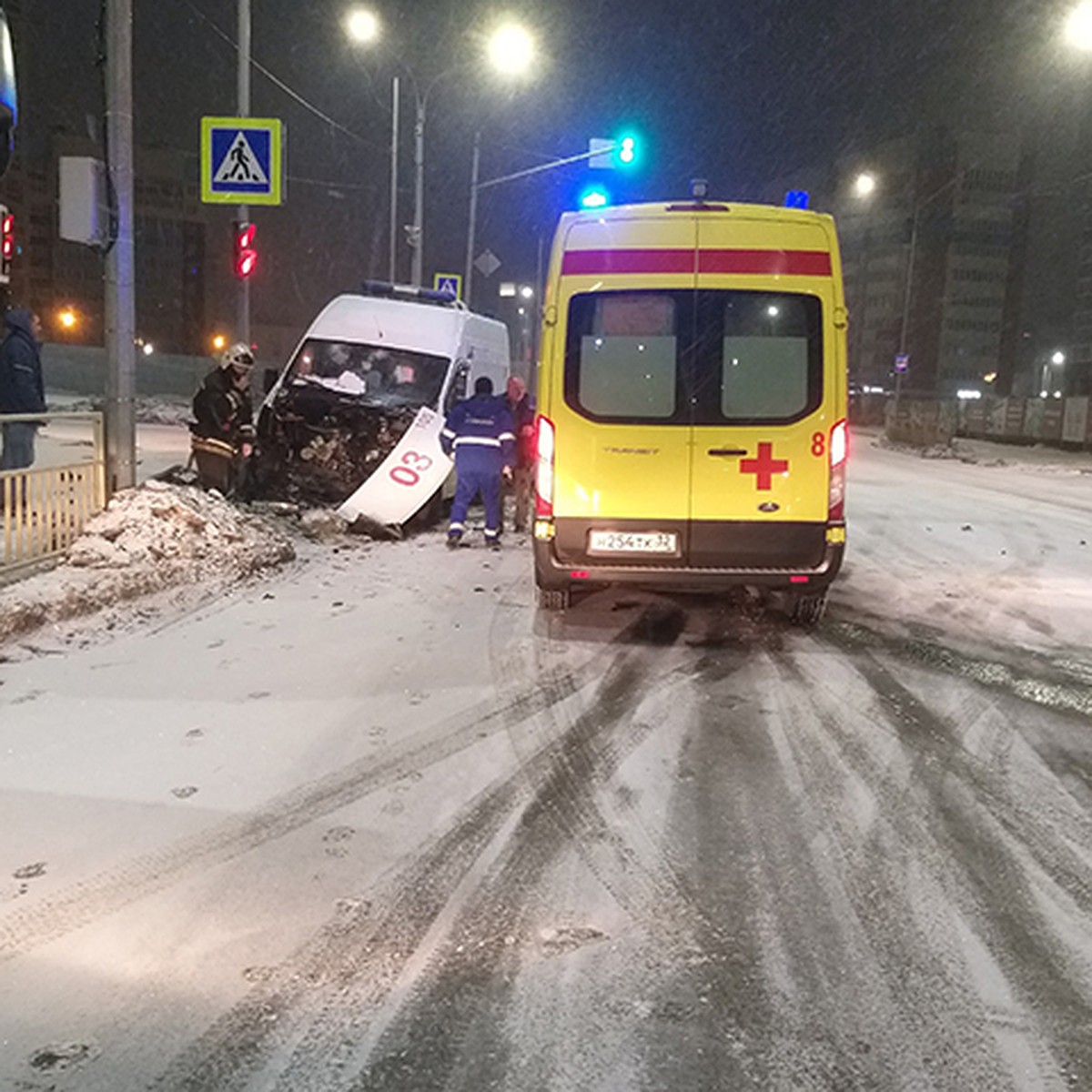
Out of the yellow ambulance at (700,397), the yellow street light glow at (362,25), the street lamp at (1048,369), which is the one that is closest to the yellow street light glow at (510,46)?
the yellow street light glow at (362,25)

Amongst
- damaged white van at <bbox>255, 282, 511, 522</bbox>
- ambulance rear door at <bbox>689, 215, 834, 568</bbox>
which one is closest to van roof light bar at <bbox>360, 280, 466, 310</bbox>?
damaged white van at <bbox>255, 282, 511, 522</bbox>

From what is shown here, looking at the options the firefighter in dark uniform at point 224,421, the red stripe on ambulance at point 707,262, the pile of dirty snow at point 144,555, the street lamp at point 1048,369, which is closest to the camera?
the red stripe on ambulance at point 707,262

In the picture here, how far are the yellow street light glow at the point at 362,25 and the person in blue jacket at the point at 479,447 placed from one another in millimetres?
12558

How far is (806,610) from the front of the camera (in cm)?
719

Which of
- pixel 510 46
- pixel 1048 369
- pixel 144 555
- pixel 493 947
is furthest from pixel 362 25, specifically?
pixel 1048 369

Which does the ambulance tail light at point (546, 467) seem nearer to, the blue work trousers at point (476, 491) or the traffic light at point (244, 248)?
the blue work trousers at point (476, 491)

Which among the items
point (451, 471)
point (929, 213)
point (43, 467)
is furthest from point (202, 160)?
point (929, 213)

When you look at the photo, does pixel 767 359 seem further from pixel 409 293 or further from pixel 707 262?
pixel 409 293

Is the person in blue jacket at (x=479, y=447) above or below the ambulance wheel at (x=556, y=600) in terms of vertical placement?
above

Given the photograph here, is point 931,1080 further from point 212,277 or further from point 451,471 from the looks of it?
point 212,277

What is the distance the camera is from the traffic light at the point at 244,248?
14.2m

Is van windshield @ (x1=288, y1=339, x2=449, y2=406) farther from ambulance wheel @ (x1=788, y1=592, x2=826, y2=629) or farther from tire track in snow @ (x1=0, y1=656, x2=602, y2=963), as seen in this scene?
tire track in snow @ (x1=0, y1=656, x2=602, y2=963)

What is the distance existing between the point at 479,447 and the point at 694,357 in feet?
13.8

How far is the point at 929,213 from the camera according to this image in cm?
12675
